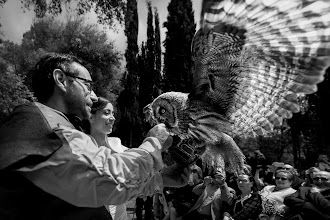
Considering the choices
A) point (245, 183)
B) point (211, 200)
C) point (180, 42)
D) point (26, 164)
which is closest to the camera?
point (26, 164)

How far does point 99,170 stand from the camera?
63.4 inches

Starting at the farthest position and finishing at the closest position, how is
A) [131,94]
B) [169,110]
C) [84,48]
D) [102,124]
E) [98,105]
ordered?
[84,48] < [131,94] < [98,105] < [102,124] < [169,110]

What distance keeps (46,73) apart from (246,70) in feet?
4.17

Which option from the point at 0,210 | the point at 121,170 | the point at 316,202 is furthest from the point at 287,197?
the point at 0,210

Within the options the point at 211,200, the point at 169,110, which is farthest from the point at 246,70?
the point at 211,200

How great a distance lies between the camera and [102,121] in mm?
3682

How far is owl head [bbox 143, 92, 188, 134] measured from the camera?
8.25ft

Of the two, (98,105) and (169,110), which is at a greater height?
(169,110)

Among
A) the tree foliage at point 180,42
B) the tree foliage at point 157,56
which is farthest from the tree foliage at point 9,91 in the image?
the tree foliage at point 180,42

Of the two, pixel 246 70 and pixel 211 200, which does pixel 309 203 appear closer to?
pixel 211 200

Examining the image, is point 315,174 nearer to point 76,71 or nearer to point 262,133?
point 262,133

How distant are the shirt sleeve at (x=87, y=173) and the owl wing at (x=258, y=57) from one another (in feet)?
2.82

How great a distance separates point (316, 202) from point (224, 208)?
1.52m

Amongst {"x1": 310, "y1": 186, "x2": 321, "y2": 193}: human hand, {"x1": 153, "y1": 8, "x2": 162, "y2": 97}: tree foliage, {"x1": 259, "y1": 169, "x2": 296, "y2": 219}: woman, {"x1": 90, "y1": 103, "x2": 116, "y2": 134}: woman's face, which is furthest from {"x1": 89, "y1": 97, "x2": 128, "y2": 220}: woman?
{"x1": 153, "y1": 8, "x2": 162, "y2": 97}: tree foliage
